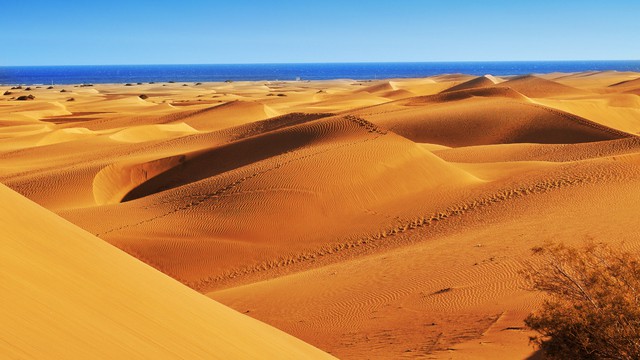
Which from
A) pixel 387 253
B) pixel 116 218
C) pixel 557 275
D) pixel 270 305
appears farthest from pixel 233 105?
pixel 557 275

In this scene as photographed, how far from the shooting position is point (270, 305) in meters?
11.8

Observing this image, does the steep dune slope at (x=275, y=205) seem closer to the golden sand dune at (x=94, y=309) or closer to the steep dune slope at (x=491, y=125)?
the golden sand dune at (x=94, y=309)

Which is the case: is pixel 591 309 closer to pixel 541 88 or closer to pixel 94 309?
pixel 94 309

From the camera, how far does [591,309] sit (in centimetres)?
752

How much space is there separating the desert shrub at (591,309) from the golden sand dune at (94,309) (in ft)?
8.44

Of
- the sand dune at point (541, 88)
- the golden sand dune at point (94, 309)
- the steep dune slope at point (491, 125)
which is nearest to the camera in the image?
the golden sand dune at point (94, 309)

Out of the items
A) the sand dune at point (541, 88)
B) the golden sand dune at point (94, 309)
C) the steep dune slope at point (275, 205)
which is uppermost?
the golden sand dune at point (94, 309)

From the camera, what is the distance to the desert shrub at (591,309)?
715 cm

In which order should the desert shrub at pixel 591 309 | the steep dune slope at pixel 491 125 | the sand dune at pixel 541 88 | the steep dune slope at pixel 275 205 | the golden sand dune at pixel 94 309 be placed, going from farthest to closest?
the sand dune at pixel 541 88, the steep dune slope at pixel 491 125, the steep dune slope at pixel 275 205, the desert shrub at pixel 591 309, the golden sand dune at pixel 94 309

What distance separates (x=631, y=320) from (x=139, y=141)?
3131cm

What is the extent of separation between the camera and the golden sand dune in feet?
17.2

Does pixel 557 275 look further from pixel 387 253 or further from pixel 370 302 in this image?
pixel 387 253

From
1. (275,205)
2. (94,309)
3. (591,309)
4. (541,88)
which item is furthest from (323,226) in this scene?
(541,88)

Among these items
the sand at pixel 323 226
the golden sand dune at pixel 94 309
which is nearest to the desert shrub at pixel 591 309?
the sand at pixel 323 226
